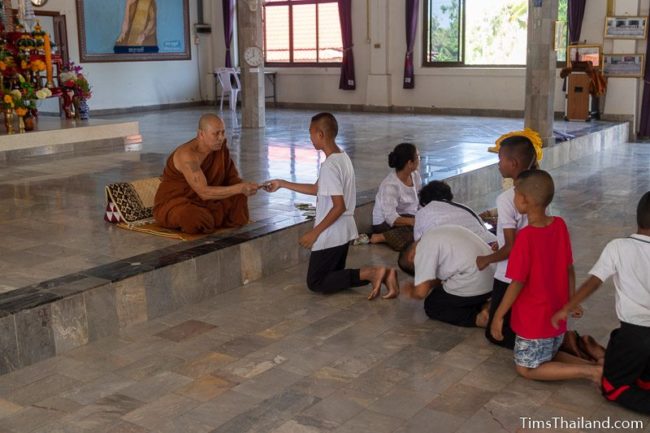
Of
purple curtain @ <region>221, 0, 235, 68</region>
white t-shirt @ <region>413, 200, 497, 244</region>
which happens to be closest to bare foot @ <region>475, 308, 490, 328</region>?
white t-shirt @ <region>413, 200, 497, 244</region>

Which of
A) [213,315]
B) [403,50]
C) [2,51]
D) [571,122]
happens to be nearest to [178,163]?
[213,315]

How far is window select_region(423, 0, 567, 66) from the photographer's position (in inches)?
559

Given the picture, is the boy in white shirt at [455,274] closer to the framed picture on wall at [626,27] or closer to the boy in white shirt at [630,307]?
the boy in white shirt at [630,307]

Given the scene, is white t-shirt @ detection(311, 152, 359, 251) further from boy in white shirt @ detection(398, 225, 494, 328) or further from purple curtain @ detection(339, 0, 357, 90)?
purple curtain @ detection(339, 0, 357, 90)

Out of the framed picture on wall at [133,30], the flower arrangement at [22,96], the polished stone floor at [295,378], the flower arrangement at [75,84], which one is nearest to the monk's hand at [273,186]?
the polished stone floor at [295,378]

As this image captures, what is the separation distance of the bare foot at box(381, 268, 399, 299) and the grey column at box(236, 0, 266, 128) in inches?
324

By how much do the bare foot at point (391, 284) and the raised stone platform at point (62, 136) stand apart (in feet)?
20.5

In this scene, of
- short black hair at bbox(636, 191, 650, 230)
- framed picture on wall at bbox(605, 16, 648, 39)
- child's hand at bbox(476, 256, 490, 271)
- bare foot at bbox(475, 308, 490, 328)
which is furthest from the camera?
framed picture on wall at bbox(605, 16, 648, 39)

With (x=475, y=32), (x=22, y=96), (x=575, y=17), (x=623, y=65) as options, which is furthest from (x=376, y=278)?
(x=475, y=32)

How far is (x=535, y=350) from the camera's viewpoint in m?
3.38

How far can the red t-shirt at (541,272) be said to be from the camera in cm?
334

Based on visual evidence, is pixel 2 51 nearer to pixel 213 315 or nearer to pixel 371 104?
pixel 213 315

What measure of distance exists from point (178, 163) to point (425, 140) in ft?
20.2

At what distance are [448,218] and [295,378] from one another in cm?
143
